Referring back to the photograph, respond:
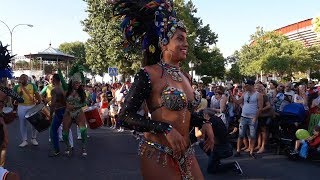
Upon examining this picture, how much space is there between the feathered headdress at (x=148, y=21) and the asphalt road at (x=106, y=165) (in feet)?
14.2

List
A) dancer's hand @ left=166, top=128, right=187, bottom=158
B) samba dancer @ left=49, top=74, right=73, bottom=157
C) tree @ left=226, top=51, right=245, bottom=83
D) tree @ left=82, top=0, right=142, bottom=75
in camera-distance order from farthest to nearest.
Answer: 1. tree @ left=226, top=51, right=245, bottom=83
2. tree @ left=82, top=0, right=142, bottom=75
3. samba dancer @ left=49, top=74, right=73, bottom=157
4. dancer's hand @ left=166, top=128, right=187, bottom=158

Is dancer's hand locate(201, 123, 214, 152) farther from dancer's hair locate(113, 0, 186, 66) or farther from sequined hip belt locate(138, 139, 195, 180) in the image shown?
dancer's hair locate(113, 0, 186, 66)

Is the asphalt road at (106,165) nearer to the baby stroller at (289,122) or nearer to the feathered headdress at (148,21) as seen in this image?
the baby stroller at (289,122)

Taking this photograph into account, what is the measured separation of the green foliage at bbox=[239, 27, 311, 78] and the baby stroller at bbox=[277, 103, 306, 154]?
119 ft

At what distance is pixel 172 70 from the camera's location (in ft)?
10.2

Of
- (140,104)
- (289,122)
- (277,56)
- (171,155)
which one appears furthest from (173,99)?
(277,56)

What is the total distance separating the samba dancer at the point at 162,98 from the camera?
2867mm

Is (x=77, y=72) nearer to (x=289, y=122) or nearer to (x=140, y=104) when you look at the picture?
(x=289, y=122)

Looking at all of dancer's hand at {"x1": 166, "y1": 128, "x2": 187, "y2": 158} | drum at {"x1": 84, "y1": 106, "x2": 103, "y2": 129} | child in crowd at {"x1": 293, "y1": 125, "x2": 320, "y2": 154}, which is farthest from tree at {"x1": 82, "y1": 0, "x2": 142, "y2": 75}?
dancer's hand at {"x1": 166, "y1": 128, "x2": 187, "y2": 158}

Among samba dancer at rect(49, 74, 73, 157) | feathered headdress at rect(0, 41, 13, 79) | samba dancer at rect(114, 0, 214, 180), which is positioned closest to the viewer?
samba dancer at rect(114, 0, 214, 180)

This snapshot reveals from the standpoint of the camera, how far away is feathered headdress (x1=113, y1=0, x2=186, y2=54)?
3113 millimetres

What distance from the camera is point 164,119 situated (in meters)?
2.93

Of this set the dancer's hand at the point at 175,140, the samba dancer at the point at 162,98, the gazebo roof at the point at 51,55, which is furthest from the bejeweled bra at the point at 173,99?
the gazebo roof at the point at 51,55

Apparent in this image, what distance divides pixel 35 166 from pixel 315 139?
5.86 metres
